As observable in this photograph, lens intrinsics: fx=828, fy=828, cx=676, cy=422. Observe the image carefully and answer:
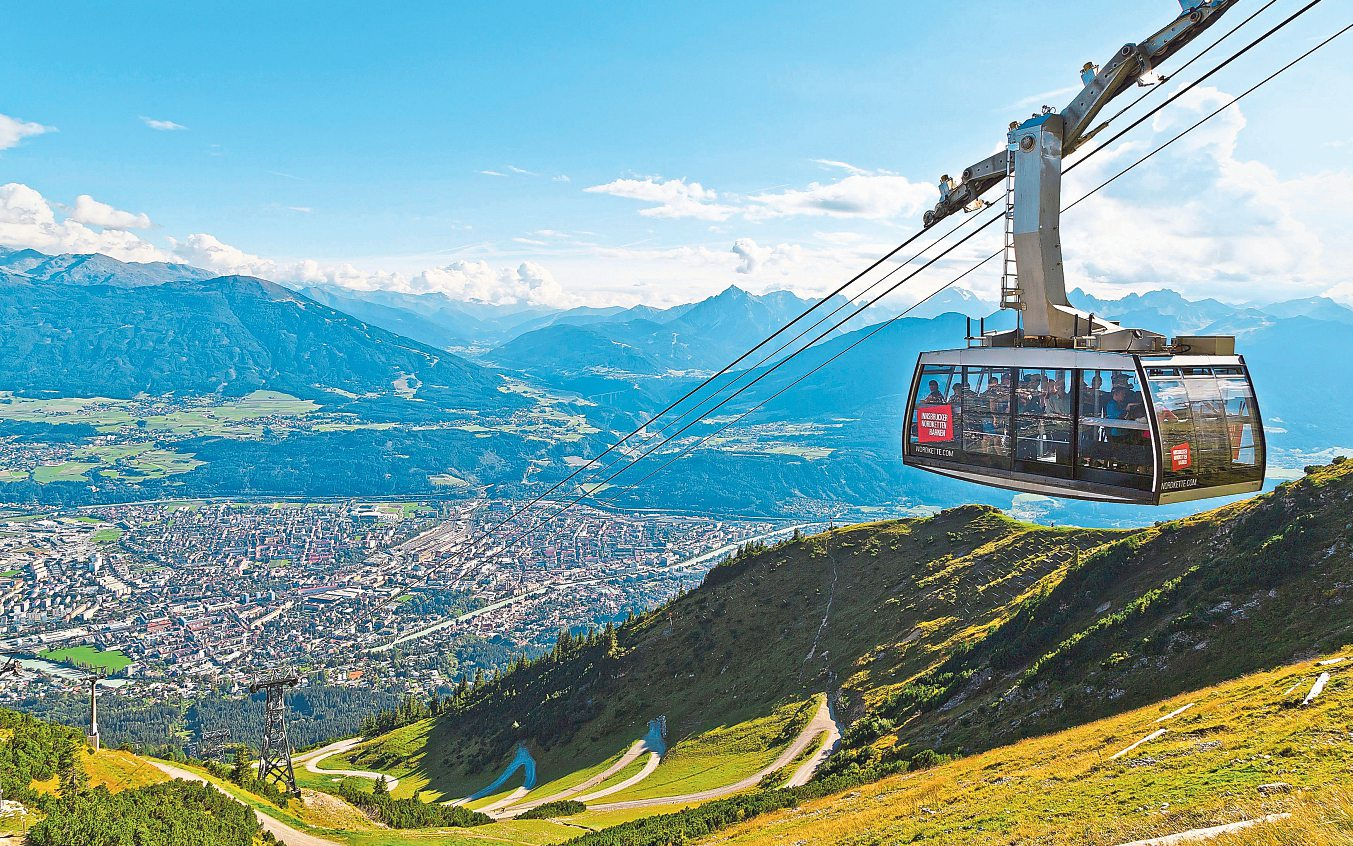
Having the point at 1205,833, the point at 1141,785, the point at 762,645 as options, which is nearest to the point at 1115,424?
the point at 1205,833

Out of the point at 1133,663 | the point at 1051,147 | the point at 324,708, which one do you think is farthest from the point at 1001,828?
the point at 324,708

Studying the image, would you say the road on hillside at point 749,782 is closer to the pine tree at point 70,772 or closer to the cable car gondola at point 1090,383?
the pine tree at point 70,772

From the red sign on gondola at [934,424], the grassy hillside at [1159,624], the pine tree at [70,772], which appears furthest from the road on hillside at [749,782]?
the red sign on gondola at [934,424]

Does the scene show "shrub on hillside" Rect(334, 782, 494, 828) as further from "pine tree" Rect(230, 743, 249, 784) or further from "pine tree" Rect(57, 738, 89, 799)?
"pine tree" Rect(57, 738, 89, 799)

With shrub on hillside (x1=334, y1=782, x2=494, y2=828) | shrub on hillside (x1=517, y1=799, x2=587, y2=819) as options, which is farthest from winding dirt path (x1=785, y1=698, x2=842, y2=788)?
shrub on hillside (x1=334, y1=782, x2=494, y2=828)

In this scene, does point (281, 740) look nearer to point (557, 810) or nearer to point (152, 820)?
point (557, 810)

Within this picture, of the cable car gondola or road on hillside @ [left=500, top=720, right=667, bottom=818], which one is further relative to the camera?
road on hillside @ [left=500, top=720, right=667, bottom=818]
